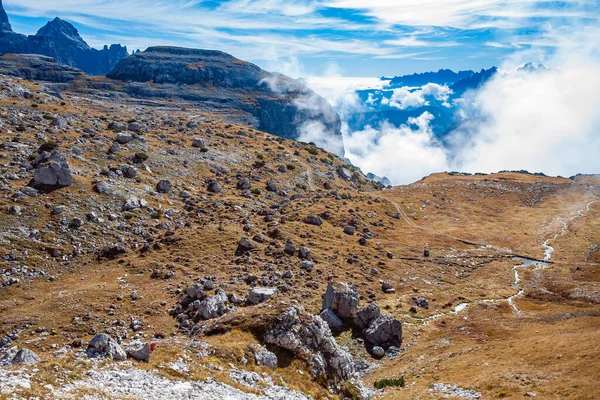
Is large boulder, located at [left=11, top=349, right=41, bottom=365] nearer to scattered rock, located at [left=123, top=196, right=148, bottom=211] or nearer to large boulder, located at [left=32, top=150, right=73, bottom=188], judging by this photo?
scattered rock, located at [left=123, top=196, right=148, bottom=211]

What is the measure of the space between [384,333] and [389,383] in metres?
12.7

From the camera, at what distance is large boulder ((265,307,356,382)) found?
134ft

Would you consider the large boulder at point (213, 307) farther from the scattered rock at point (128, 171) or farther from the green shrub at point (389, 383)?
the scattered rock at point (128, 171)

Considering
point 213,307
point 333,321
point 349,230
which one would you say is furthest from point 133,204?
point 349,230

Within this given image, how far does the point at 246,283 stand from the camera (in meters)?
68.9

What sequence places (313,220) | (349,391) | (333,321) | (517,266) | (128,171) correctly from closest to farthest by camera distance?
(349,391) < (333,321) < (128,171) < (313,220) < (517,266)

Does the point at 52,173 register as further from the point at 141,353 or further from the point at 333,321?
the point at 333,321

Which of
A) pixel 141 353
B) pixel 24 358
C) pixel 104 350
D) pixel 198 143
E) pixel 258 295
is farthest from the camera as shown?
pixel 198 143

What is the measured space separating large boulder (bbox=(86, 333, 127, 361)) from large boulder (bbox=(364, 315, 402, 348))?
3808cm

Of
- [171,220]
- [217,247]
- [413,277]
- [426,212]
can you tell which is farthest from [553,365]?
[426,212]

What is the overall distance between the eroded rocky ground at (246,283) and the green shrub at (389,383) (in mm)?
1840

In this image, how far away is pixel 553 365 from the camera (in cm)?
4688

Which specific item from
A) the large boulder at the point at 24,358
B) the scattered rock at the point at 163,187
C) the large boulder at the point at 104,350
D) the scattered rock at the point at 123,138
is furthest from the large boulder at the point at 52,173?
the large boulder at the point at 24,358

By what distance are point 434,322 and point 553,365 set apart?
2391 centimetres
